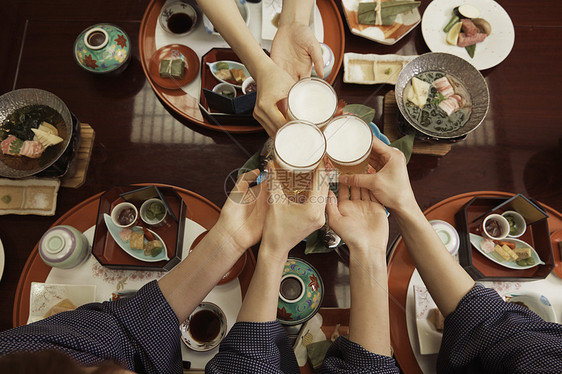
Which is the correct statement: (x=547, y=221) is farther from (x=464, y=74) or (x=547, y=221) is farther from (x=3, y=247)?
(x=3, y=247)

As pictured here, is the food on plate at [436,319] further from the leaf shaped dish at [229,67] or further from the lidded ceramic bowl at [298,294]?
the leaf shaped dish at [229,67]

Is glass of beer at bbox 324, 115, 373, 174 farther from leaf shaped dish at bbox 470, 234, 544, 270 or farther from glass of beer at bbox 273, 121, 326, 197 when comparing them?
leaf shaped dish at bbox 470, 234, 544, 270

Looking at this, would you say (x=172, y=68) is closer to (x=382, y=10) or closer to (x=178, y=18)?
(x=178, y=18)

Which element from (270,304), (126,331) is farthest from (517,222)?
(126,331)

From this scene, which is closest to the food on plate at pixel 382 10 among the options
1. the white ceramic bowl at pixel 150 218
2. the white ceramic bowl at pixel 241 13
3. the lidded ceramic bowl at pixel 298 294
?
the white ceramic bowl at pixel 241 13

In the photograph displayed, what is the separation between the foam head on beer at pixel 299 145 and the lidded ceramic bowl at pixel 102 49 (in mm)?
1533

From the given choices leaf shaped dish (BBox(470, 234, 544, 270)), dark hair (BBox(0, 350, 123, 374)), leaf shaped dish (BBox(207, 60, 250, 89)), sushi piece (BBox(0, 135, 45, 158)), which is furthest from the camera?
leaf shaped dish (BBox(207, 60, 250, 89))

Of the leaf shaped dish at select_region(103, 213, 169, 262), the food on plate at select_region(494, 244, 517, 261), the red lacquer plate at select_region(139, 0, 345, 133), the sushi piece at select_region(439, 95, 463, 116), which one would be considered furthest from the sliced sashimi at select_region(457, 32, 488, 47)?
the leaf shaped dish at select_region(103, 213, 169, 262)

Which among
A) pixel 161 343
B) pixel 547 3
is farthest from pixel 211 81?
pixel 547 3

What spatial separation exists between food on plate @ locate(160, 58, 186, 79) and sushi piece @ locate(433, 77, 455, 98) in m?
1.91

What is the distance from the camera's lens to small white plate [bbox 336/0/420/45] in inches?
101

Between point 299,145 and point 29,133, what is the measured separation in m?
1.84

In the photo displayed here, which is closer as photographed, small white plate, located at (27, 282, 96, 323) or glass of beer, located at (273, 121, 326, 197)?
glass of beer, located at (273, 121, 326, 197)

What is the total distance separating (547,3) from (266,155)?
283 cm
